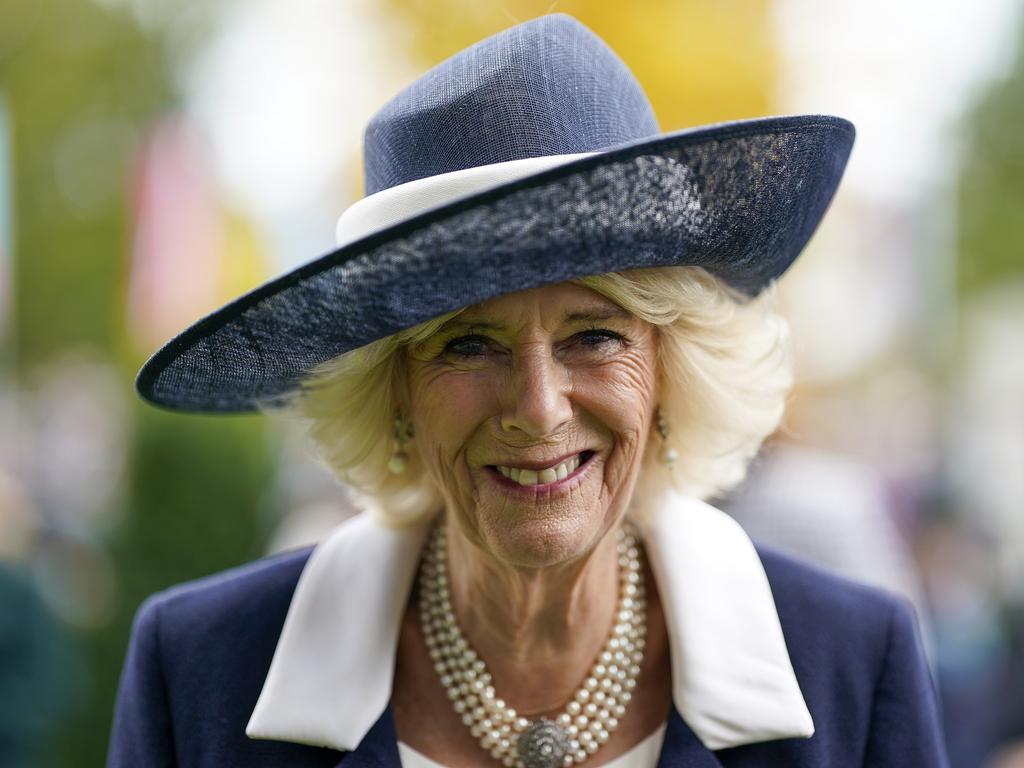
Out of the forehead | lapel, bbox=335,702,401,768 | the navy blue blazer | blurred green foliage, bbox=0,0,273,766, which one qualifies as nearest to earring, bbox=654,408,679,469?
the navy blue blazer

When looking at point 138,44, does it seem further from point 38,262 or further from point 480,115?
point 480,115

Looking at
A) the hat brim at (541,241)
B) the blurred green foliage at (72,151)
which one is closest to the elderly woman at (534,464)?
the hat brim at (541,241)

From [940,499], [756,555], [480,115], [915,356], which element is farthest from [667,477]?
[915,356]

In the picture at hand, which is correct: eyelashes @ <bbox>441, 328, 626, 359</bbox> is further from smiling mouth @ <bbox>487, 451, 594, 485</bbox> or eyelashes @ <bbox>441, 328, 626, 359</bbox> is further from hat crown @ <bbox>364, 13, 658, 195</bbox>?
hat crown @ <bbox>364, 13, 658, 195</bbox>

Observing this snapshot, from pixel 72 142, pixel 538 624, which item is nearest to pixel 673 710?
pixel 538 624

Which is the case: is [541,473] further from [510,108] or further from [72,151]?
[72,151]

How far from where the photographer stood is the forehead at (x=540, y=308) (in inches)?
78.6

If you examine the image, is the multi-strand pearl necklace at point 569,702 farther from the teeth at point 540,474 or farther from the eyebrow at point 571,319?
the eyebrow at point 571,319

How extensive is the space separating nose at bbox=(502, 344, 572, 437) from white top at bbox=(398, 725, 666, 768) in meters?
0.70

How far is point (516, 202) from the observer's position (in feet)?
5.52

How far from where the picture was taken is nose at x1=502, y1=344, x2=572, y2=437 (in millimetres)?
1999

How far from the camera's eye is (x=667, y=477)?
2.51 metres

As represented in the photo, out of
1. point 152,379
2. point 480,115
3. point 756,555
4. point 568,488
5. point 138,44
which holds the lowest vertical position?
point 756,555

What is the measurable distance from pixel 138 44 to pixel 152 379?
20.0 metres
